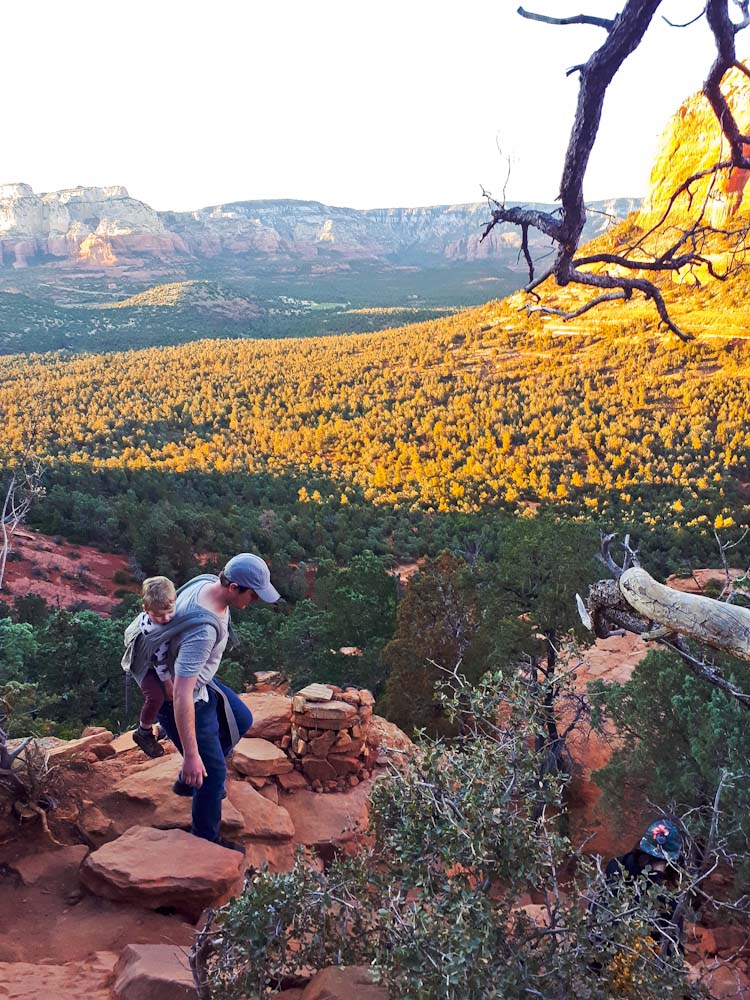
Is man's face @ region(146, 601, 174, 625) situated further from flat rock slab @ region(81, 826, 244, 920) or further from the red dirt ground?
the red dirt ground

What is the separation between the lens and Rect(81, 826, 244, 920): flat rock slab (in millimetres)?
3361

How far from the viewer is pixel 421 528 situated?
26.1 meters

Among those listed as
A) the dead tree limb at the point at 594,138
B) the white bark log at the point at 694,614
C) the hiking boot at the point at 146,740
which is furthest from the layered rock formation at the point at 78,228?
the white bark log at the point at 694,614

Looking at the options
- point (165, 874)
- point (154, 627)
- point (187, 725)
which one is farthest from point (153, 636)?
point (165, 874)

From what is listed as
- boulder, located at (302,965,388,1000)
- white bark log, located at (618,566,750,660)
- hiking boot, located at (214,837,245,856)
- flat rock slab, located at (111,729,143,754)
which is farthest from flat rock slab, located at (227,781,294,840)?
white bark log, located at (618,566,750,660)

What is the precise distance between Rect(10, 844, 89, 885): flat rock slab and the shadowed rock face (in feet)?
430

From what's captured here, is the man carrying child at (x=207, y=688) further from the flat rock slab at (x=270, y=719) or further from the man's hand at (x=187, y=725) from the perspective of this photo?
the flat rock slab at (x=270, y=719)

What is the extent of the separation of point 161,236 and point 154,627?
16862cm

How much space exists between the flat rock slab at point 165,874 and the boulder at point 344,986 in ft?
3.21

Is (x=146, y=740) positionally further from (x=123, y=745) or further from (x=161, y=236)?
(x=161, y=236)

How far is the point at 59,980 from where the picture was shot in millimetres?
2836

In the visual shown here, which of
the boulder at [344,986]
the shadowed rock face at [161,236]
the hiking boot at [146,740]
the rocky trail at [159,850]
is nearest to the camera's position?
the boulder at [344,986]

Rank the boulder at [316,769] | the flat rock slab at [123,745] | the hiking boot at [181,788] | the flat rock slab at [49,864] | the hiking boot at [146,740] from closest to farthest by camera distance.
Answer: the flat rock slab at [49,864]
the hiking boot at [181,788]
the hiking boot at [146,740]
the flat rock slab at [123,745]
the boulder at [316,769]

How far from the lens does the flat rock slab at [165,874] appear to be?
336 centimetres
